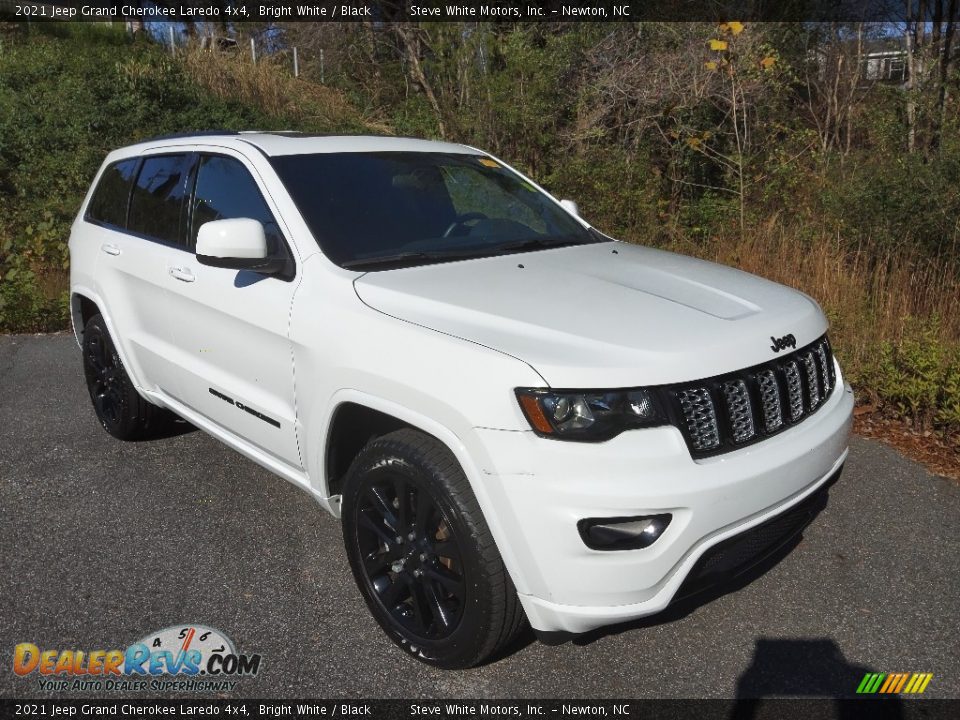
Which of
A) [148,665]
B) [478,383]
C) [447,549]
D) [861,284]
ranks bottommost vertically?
[148,665]

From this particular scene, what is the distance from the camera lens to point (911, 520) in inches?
147

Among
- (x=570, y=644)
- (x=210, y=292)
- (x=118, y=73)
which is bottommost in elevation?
(x=570, y=644)

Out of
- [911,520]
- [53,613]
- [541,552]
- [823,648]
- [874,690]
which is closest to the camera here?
[541,552]

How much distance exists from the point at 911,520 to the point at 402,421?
2.60m

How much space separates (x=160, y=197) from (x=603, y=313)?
2.69 metres

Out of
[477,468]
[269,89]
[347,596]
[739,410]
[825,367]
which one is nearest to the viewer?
[477,468]

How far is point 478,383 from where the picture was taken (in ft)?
7.59

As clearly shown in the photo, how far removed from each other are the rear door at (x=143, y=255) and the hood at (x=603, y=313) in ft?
5.11

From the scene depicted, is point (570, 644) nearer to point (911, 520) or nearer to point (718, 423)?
point (718, 423)

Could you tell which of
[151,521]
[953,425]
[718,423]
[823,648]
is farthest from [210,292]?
[953,425]

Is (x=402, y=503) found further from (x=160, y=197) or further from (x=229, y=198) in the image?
(x=160, y=197)

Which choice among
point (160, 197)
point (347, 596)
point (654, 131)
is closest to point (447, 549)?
point (347, 596)

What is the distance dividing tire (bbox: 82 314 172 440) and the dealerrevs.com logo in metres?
1.89

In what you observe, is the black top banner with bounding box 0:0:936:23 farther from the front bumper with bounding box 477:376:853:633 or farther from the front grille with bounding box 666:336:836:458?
the front bumper with bounding box 477:376:853:633
